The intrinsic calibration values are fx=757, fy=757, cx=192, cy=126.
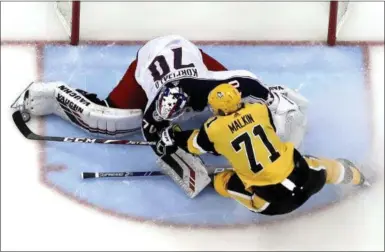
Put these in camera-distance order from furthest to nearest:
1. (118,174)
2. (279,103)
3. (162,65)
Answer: (118,174), (279,103), (162,65)

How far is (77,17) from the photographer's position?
394 cm

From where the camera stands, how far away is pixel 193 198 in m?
3.65

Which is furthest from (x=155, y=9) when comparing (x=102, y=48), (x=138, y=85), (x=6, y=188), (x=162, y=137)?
(x=6, y=188)

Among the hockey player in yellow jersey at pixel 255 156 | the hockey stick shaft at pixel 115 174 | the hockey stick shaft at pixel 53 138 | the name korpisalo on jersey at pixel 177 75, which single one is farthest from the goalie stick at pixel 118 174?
→ the name korpisalo on jersey at pixel 177 75

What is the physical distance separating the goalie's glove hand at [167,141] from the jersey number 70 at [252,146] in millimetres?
370

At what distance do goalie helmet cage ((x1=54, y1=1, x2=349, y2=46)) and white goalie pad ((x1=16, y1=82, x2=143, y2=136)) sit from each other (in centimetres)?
35

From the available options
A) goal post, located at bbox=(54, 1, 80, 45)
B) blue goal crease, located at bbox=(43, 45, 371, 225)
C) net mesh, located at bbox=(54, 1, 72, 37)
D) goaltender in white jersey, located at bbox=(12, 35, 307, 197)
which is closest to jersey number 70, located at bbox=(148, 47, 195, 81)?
goaltender in white jersey, located at bbox=(12, 35, 307, 197)

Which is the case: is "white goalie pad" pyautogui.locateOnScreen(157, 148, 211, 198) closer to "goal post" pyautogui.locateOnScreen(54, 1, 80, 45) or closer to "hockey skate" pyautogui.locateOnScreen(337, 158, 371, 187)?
"hockey skate" pyautogui.locateOnScreen(337, 158, 371, 187)

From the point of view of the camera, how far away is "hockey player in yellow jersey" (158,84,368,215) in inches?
126

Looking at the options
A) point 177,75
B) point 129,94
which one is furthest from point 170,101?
point 129,94

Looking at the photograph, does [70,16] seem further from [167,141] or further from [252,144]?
[252,144]

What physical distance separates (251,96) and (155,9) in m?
0.99

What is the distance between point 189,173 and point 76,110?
24.9 inches

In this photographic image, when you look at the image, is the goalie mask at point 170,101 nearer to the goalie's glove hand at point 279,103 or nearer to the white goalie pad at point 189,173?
the white goalie pad at point 189,173
